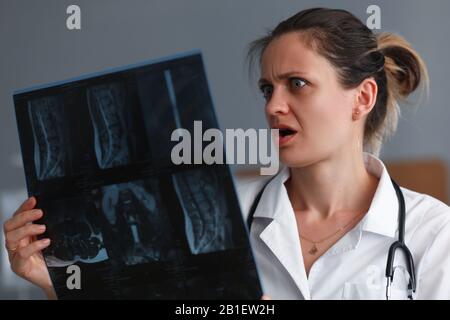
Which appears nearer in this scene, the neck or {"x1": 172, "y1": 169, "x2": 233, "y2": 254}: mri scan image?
{"x1": 172, "y1": 169, "x2": 233, "y2": 254}: mri scan image

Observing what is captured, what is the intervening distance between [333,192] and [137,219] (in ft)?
1.41

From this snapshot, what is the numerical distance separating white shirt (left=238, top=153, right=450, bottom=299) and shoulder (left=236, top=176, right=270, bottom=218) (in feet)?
0.21

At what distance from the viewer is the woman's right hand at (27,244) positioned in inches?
41.8

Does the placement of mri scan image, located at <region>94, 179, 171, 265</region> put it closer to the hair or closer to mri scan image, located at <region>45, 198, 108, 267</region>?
mri scan image, located at <region>45, 198, 108, 267</region>

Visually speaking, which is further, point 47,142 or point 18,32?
point 18,32

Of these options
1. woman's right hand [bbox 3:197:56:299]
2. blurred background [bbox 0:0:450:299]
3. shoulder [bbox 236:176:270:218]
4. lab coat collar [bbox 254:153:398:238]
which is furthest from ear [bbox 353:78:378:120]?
A: blurred background [bbox 0:0:450:299]

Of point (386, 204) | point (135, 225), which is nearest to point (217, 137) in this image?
point (135, 225)

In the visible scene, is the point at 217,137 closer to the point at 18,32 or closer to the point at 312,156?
the point at 312,156

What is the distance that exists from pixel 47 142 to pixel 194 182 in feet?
0.75

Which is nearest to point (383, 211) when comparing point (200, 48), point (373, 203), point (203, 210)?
point (373, 203)

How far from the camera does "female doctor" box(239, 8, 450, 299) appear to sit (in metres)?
1.18

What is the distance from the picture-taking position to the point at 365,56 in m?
1.31

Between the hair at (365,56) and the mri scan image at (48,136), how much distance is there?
0.43m
